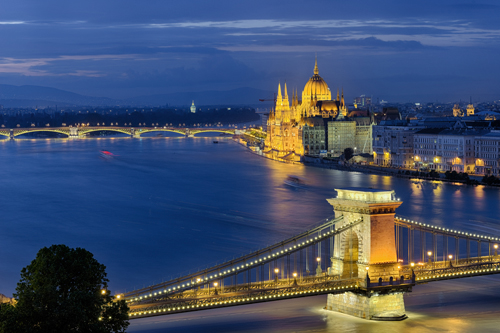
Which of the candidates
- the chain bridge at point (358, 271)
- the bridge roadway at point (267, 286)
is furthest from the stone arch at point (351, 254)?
the bridge roadway at point (267, 286)

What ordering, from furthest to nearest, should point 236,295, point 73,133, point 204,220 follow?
point 73,133
point 204,220
point 236,295

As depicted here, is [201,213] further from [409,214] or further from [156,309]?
[156,309]

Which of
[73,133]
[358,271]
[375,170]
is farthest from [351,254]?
[73,133]

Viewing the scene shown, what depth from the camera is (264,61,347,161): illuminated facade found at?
5722cm

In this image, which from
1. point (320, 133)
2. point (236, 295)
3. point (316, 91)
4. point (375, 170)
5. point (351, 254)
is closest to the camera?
point (236, 295)

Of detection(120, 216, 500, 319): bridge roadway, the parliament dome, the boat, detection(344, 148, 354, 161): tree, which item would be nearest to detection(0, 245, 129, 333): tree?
detection(120, 216, 500, 319): bridge roadway

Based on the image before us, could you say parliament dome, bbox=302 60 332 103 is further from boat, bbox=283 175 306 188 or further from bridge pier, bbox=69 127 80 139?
boat, bbox=283 175 306 188

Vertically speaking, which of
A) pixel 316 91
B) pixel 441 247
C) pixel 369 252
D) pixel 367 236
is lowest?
pixel 441 247

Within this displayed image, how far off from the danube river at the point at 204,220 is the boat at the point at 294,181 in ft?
1.35

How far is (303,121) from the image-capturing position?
58.8 meters

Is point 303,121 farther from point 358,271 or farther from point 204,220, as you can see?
point 358,271

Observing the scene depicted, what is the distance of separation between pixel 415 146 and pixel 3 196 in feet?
68.8

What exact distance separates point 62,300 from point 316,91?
196 feet

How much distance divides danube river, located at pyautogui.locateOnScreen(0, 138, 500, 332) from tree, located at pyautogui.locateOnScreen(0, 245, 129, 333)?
2954 millimetres
